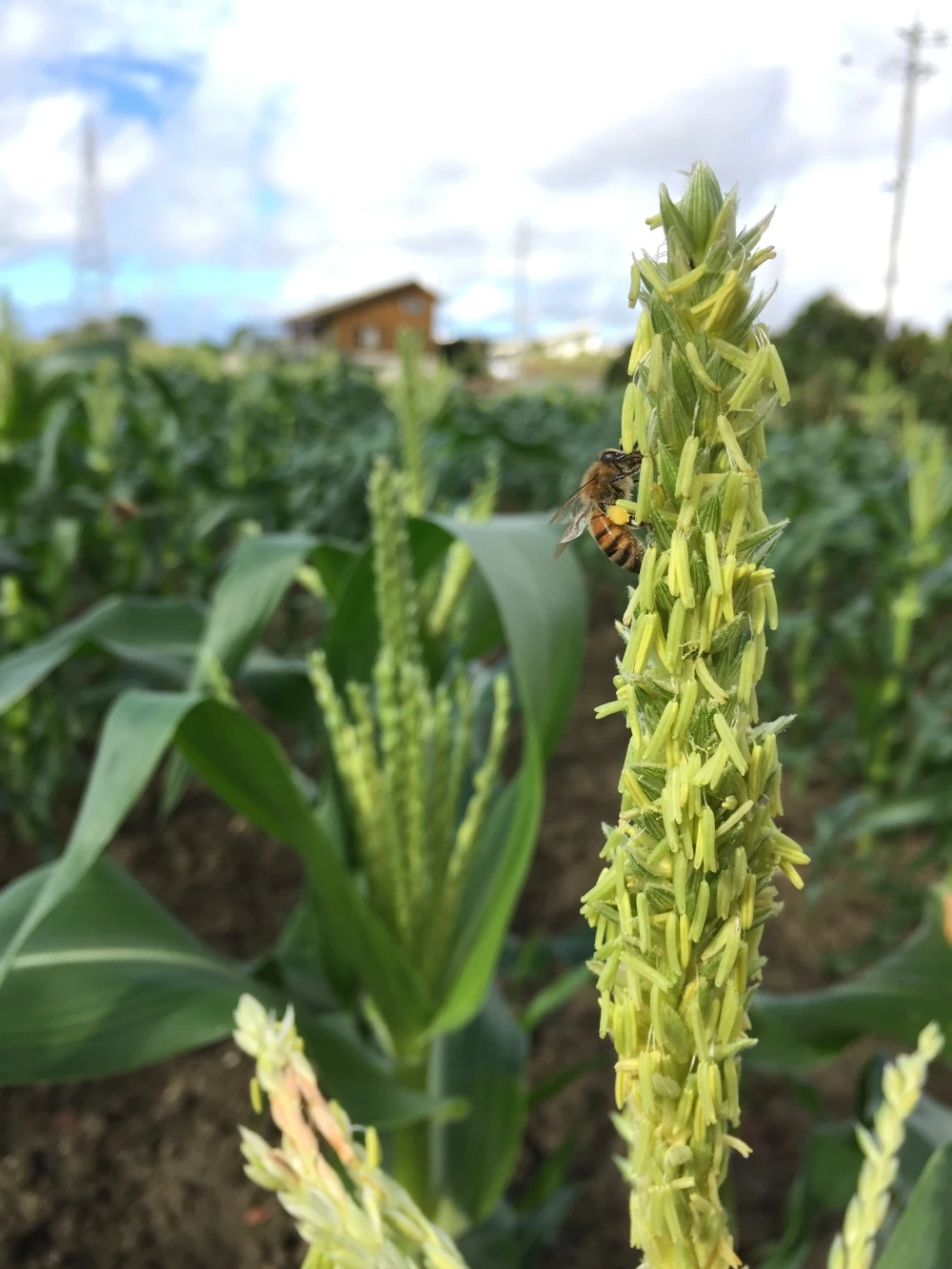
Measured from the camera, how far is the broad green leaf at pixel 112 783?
107 cm

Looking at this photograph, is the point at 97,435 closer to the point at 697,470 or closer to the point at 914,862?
the point at 914,862

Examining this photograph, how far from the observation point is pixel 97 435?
394 centimetres

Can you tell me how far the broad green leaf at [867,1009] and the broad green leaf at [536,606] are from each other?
0.61 meters

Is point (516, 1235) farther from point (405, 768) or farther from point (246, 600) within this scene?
point (246, 600)

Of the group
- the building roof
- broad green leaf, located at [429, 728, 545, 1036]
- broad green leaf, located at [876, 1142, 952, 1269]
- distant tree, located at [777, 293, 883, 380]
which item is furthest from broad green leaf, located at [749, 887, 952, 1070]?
the building roof

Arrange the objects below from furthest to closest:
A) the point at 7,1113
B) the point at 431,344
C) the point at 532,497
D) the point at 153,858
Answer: the point at 431,344 < the point at 532,497 < the point at 153,858 < the point at 7,1113

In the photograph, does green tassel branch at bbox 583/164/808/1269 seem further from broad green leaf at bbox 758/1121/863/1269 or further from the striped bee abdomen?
broad green leaf at bbox 758/1121/863/1269

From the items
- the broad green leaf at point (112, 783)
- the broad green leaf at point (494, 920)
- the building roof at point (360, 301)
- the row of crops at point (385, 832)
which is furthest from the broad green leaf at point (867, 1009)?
the building roof at point (360, 301)

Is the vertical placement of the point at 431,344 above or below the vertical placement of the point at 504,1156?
above

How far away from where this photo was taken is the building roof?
4796 centimetres

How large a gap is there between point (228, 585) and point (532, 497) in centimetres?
712

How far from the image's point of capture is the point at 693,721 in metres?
0.39

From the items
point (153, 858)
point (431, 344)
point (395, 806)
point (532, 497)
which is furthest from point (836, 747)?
point (431, 344)

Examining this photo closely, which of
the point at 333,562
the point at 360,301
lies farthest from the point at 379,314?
the point at 333,562
